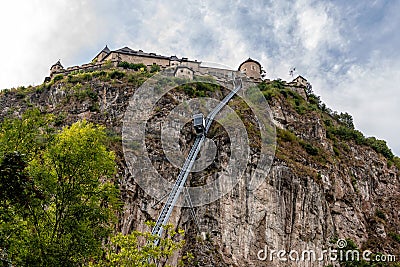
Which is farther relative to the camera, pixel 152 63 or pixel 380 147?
pixel 152 63

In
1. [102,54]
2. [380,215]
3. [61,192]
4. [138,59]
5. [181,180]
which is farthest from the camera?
[102,54]

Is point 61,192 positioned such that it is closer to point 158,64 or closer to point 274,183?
point 274,183

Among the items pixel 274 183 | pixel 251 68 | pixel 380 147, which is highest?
pixel 251 68

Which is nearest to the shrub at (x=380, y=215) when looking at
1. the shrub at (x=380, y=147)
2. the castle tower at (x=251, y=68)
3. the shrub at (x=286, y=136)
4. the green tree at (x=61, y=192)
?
the shrub at (x=286, y=136)

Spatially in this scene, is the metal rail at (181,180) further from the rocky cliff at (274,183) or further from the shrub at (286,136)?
the shrub at (286,136)

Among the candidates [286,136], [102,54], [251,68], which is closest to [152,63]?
[102,54]

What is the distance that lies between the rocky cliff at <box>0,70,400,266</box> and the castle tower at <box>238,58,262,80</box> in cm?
1123

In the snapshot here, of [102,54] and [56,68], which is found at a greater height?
[102,54]

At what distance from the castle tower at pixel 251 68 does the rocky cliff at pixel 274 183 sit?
36.9 feet

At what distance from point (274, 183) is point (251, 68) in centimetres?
3452

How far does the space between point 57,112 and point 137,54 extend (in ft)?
67.5

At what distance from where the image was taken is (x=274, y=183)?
117ft

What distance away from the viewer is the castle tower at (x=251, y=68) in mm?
66938

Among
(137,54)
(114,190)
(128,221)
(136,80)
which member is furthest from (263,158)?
(137,54)
